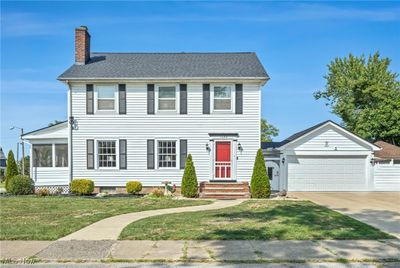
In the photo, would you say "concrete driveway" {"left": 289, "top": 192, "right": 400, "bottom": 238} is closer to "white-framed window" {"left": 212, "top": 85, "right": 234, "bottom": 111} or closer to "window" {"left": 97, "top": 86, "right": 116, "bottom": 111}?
"white-framed window" {"left": 212, "top": 85, "right": 234, "bottom": 111}

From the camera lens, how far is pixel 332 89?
37156mm

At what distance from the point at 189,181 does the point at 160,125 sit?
11.7ft

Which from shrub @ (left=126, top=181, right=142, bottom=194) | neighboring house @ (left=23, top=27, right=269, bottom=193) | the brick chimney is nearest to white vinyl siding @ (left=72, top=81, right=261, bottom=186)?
neighboring house @ (left=23, top=27, right=269, bottom=193)

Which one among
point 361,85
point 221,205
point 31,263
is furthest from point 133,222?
point 361,85

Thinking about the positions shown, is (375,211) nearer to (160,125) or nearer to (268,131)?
(160,125)

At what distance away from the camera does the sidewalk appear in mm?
6223

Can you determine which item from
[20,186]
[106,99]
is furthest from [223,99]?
[20,186]

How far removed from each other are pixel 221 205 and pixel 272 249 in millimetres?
6903

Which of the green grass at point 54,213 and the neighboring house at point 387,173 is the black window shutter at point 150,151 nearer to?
the green grass at point 54,213

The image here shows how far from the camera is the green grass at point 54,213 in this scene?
8320 mm

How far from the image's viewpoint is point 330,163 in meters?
20.3

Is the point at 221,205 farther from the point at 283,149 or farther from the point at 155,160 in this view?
the point at 283,149

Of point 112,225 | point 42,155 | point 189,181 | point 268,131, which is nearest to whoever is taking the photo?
point 112,225

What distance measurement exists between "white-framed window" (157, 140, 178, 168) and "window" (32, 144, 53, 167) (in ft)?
20.8
